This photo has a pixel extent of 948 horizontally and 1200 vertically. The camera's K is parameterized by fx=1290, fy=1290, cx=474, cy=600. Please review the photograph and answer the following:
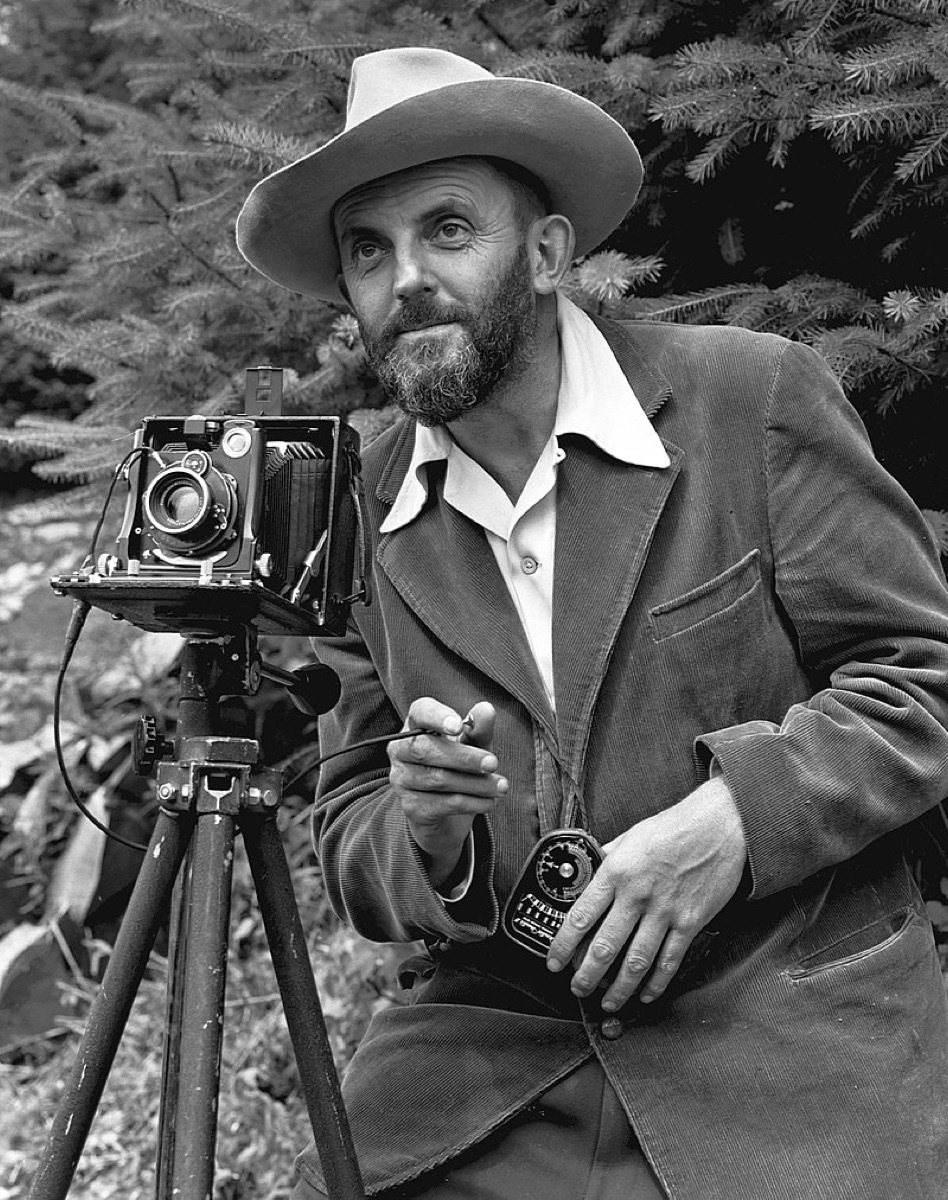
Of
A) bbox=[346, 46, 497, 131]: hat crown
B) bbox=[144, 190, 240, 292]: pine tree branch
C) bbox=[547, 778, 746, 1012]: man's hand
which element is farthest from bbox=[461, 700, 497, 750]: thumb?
bbox=[144, 190, 240, 292]: pine tree branch

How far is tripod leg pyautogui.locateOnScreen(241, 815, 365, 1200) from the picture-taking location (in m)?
1.67

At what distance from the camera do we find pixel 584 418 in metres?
2.01

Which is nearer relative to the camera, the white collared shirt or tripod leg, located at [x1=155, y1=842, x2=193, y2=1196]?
tripod leg, located at [x1=155, y1=842, x2=193, y2=1196]

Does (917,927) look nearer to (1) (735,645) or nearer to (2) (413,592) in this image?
(1) (735,645)

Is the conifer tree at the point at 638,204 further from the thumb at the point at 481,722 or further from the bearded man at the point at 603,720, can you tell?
the thumb at the point at 481,722

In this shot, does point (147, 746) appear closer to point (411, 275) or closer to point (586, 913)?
point (586, 913)

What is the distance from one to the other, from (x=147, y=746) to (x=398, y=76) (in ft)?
3.86

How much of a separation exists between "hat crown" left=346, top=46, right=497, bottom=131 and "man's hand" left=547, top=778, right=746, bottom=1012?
1221mm

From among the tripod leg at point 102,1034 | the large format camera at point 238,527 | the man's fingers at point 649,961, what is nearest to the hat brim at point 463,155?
A: the large format camera at point 238,527

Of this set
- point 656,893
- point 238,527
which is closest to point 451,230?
point 238,527

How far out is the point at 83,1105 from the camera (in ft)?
5.38

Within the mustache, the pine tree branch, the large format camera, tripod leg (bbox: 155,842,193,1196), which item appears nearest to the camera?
the large format camera

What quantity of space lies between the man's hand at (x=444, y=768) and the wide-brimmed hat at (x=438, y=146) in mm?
969

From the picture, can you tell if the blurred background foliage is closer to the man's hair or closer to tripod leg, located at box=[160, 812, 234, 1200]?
the man's hair
